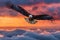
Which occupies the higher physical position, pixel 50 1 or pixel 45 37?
pixel 50 1

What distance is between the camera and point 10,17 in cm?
260

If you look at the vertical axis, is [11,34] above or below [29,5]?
below

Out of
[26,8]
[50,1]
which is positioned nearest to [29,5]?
[26,8]

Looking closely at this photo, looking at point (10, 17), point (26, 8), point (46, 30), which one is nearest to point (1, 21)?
point (10, 17)

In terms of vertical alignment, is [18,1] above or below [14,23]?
above

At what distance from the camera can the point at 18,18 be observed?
2.60 metres

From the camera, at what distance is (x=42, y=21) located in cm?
259

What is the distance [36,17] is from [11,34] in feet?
0.91

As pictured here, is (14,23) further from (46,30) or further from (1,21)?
(46,30)

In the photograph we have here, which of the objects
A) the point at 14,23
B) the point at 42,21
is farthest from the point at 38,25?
the point at 14,23

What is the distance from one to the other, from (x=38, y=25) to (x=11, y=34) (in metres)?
0.26

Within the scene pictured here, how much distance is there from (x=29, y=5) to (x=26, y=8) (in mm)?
39

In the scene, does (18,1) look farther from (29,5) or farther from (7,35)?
(7,35)

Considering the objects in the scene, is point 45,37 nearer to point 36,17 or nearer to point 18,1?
point 36,17
